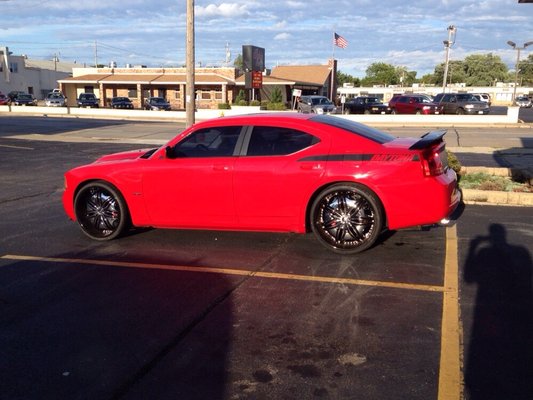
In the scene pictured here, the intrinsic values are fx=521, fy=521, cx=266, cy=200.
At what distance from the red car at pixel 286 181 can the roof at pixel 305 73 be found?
5782 cm

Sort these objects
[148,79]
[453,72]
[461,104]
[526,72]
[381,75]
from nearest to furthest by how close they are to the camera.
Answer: [461,104] < [148,79] < [453,72] < [381,75] < [526,72]

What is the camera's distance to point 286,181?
5.79 m

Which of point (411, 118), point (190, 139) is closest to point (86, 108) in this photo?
point (411, 118)

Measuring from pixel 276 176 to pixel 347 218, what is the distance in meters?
0.91

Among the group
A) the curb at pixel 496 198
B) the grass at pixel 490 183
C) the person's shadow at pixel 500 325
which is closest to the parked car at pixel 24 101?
the grass at pixel 490 183

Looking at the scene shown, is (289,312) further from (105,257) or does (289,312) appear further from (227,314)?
(105,257)

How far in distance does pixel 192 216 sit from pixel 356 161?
2029mm

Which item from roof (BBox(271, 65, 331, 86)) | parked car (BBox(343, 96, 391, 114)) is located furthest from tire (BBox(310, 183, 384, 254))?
roof (BBox(271, 65, 331, 86))

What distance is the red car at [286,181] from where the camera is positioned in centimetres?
555

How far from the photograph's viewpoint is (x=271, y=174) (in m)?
5.84

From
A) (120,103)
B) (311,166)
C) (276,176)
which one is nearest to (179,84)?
(120,103)

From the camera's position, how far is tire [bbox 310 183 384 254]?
5637 mm

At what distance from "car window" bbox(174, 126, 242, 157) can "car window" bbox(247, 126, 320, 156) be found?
24 centimetres

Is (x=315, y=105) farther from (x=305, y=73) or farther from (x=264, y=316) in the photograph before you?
(x=264, y=316)
